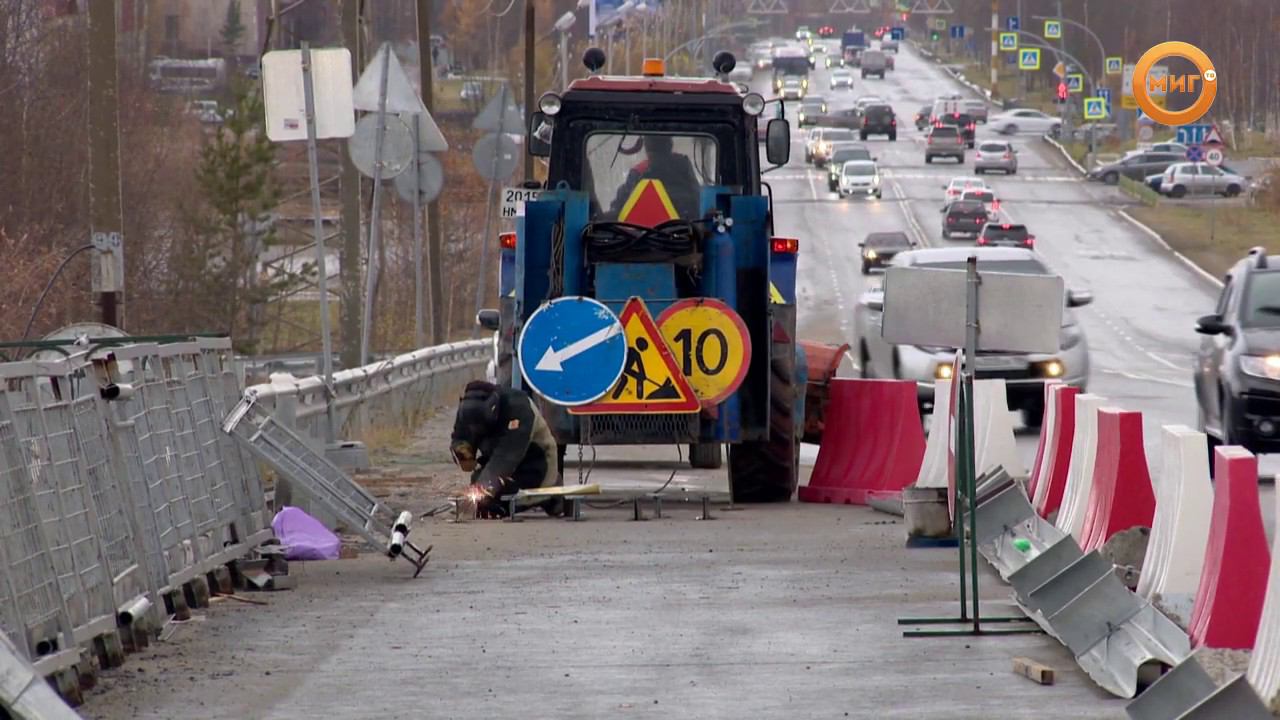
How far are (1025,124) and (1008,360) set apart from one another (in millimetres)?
98719

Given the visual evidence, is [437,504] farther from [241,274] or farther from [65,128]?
[241,274]

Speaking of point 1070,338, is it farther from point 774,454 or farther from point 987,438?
point 987,438

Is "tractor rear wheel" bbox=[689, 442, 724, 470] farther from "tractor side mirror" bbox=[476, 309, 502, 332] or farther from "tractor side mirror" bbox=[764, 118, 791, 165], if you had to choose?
"tractor side mirror" bbox=[764, 118, 791, 165]

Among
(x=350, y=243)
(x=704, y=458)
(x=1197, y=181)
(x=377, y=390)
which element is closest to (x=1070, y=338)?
(x=704, y=458)

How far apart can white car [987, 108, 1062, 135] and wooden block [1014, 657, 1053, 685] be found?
114 m

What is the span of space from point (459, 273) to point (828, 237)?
18175mm

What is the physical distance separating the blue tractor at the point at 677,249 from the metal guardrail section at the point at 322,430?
6.49ft

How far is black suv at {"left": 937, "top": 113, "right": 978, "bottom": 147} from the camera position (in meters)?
108

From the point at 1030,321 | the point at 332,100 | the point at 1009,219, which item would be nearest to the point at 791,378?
the point at 332,100

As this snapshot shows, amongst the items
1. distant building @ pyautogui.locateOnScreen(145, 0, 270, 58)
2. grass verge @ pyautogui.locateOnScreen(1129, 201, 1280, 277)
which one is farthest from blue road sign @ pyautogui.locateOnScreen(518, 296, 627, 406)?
distant building @ pyautogui.locateOnScreen(145, 0, 270, 58)

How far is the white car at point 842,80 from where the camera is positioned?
5999 inches

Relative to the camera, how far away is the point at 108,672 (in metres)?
9.67

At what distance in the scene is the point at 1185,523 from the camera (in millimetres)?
10062

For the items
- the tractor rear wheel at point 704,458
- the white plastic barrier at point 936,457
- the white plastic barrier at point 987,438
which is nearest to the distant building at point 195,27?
the tractor rear wheel at point 704,458
